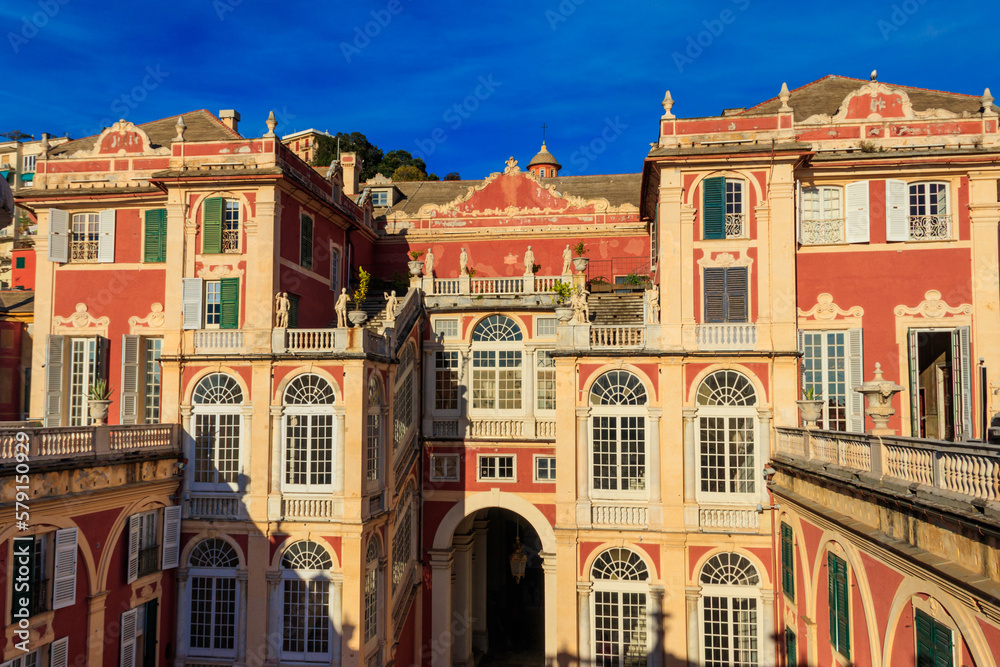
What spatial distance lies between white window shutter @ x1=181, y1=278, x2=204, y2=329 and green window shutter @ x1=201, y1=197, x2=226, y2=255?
1.05 metres

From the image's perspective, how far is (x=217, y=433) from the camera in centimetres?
2367

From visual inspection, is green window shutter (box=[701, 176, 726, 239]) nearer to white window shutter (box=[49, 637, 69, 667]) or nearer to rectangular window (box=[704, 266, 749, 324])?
rectangular window (box=[704, 266, 749, 324])

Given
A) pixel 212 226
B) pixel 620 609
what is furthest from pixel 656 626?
pixel 212 226

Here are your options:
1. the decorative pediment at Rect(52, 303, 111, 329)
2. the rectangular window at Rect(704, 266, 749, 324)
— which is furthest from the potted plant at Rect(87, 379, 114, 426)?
the rectangular window at Rect(704, 266, 749, 324)

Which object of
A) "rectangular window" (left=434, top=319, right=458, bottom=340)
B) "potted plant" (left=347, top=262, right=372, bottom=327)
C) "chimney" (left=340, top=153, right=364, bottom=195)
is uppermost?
"chimney" (left=340, top=153, right=364, bottom=195)

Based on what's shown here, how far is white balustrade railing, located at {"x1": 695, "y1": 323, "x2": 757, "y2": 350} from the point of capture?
2347 cm

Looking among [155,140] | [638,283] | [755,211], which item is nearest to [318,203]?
[155,140]

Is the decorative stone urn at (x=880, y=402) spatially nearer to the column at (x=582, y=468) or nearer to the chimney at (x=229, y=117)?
the column at (x=582, y=468)

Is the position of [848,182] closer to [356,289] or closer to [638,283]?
[638,283]

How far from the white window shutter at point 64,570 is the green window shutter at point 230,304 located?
775 centimetres

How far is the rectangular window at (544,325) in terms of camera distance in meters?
28.1

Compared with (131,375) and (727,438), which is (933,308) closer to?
(727,438)

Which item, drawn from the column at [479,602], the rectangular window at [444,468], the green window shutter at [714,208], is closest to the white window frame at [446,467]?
the rectangular window at [444,468]

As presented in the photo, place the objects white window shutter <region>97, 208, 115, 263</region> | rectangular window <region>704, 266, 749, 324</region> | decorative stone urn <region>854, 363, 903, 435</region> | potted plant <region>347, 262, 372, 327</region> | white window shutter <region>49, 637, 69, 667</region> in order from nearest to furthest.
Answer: decorative stone urn <region>854, 363, 903, 435</region> < white window shutter <region>49, 637, 69, 667</region> < rectangular window <region>704, 266, 749, 324</region> < white window shutter <region>97, 208, 115, 263</region> < potted plant <region>347, 262, 372, 327</region>
